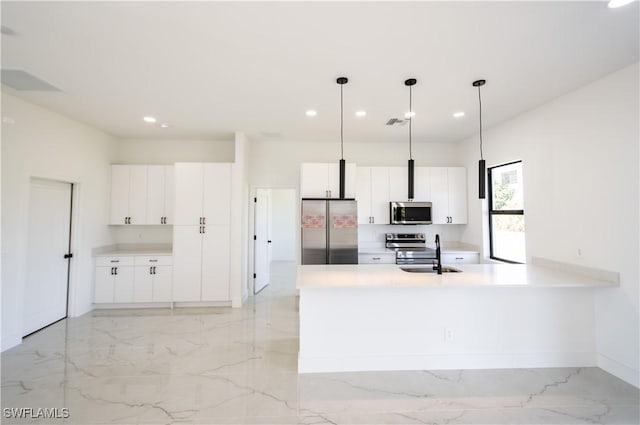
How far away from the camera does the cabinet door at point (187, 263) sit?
15.1 ft

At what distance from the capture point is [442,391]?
2.43 metres

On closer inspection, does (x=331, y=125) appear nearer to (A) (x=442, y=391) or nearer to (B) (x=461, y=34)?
(B) (x=461, y=34)

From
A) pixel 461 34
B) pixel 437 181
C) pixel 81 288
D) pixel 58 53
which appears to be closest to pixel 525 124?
pixel 437 181

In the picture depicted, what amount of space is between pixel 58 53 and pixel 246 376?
10.5ft

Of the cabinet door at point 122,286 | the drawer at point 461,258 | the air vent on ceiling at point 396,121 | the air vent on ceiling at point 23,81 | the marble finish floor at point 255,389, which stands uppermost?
the air vent on ceiling at point 396,121

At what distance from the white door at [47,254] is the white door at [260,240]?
272 centimetres

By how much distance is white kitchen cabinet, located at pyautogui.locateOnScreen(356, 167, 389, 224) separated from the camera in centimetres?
496

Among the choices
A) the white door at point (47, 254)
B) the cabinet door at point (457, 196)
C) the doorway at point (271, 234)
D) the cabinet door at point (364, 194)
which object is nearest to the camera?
the white door at point (47, 254)

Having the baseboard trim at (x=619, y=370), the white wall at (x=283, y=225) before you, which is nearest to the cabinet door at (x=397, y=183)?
the baseboard trim at (x=619, y=370)

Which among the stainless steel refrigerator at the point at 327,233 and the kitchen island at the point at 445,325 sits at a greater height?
the stainless steel refrigerator at the point at 327,233

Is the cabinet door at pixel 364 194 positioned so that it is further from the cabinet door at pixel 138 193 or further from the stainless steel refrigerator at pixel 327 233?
the cabinet door at pixel 138 193

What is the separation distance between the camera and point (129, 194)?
4.84 meters

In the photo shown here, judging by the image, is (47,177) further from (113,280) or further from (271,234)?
(271,234)

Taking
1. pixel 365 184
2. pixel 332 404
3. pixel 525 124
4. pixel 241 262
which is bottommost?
pixel 332 404
